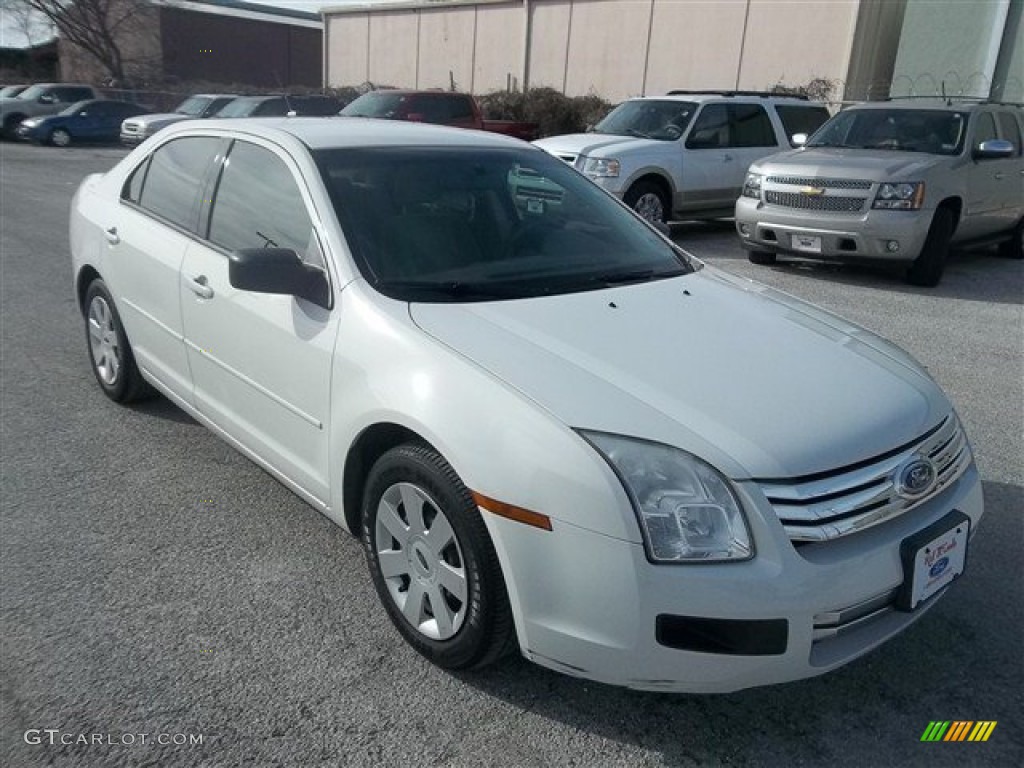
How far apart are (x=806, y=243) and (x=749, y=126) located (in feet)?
13.2

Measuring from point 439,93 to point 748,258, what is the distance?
9.32 metres

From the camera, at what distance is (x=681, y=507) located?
227 centimetres

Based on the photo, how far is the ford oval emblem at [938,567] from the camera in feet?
8.32

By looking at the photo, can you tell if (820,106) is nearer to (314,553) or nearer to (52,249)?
(52,249)

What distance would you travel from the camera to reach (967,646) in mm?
2977

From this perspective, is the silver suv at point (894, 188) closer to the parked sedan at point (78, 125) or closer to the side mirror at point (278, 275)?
the side mirror at point (278, 275)

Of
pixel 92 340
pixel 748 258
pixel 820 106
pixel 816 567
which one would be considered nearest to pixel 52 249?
pixel 92 340

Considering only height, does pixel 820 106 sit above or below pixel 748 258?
above

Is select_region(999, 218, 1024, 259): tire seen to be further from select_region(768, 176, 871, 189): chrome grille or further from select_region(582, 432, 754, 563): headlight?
select_region(582, 432, 754, 563): headlight

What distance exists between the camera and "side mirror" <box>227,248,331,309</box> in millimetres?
2994

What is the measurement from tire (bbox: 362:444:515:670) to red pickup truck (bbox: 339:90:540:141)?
1357 cm

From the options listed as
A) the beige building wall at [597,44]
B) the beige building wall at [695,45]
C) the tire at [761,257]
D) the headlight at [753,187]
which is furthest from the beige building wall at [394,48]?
the headlight at [753,187]

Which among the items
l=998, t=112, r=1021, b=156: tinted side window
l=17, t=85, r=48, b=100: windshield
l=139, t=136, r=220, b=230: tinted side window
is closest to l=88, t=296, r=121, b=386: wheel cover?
l=139, t=136, r=220, b=230: tinted side window

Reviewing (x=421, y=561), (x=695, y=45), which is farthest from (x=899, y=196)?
(x=695, y=45)
